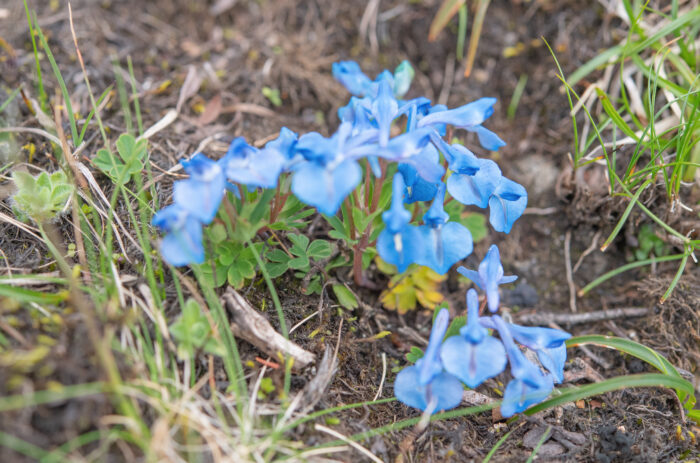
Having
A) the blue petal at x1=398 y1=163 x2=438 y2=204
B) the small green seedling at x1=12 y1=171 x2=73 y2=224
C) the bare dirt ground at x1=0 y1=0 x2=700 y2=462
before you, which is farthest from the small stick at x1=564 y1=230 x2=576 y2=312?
the small green seedling at x1=12 y1=171 x2=73 y2=224

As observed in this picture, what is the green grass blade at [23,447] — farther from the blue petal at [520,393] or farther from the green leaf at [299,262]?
the blue petal at [520,393]

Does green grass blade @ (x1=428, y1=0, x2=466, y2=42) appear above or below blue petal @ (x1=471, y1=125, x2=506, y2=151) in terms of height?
above

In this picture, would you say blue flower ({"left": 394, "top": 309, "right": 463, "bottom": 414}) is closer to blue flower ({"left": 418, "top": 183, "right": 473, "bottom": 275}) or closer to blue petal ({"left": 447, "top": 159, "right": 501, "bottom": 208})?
blue flower ({"left": 418, "top": 183, "right": 473, "bottom": 275})

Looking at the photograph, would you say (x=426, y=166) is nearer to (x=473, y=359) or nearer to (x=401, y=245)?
(x=401, y=245)

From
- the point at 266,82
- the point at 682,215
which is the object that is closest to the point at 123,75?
the point at 266,82

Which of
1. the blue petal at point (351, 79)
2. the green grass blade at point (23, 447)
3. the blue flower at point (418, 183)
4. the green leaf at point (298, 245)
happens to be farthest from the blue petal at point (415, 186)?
the green grass blade at point (23, 447)

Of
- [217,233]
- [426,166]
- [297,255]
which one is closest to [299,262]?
[297,255]
